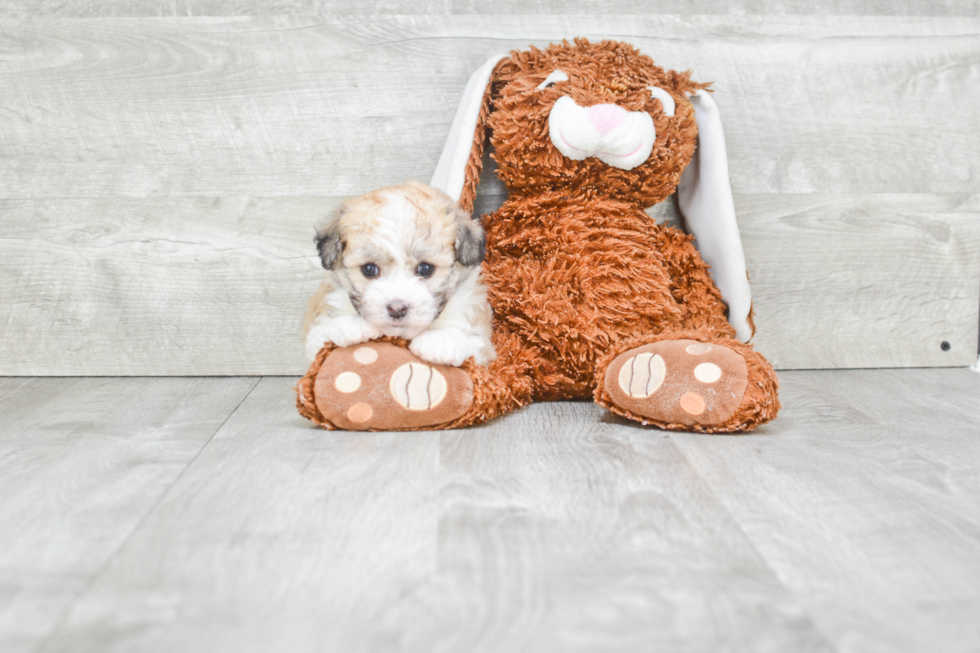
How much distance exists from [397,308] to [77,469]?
0.48 metres

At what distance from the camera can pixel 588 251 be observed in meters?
1.34

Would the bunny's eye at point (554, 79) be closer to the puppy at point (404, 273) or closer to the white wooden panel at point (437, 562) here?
the puppy at point (404, 273)

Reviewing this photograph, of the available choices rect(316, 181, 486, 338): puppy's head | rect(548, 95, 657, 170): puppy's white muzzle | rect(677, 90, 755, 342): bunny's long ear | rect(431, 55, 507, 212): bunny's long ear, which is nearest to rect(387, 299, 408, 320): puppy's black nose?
rect(316, 181, 486, 338): puppy's head

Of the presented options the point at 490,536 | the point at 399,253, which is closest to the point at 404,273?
the point at 399,253

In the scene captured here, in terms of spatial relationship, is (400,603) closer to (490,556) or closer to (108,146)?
(490,556)

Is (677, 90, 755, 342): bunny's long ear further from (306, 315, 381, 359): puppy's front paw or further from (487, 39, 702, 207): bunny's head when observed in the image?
(306, 315, 381, 359): puppy's front paw

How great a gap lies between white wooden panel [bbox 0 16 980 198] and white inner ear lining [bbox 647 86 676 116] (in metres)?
A: 0.27

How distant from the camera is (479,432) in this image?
3.85 ft

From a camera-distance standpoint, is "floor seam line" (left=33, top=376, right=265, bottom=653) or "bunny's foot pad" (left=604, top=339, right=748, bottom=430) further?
"bunny's foot pad" (left=604, top=339, right=748, bottom=430)

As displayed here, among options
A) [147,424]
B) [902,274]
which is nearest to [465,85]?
[147,424]

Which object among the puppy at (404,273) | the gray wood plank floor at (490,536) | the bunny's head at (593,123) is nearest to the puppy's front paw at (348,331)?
the puppy at (404,273)

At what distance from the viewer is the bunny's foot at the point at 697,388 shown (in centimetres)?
113

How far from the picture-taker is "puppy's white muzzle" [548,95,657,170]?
49.8 inches

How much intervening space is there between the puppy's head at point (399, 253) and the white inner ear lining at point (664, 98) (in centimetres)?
44
